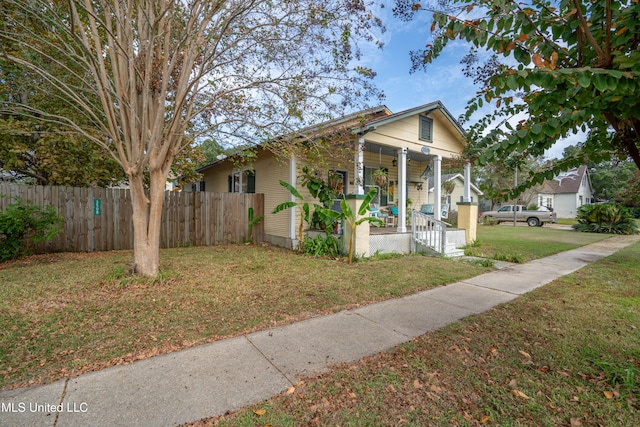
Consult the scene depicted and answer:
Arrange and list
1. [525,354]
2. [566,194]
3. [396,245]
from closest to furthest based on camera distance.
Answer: [525,354] < [396,245] < [566,194]

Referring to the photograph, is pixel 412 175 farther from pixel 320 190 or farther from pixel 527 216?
pixel 527 216

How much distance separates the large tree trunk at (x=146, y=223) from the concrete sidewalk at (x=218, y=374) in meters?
3.08

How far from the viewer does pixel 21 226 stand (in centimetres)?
633

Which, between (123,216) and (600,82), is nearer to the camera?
(600,82)

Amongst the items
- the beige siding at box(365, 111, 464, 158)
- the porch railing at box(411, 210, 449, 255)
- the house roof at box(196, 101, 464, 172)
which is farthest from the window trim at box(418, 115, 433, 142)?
the porch railing at box(411, 210, 449, 255)

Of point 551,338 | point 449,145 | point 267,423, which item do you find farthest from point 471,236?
point 267,423

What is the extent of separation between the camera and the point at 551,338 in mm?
3451

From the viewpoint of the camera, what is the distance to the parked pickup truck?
881 inches

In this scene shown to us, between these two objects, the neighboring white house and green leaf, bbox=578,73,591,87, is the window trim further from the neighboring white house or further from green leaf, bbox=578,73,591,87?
the neighboring white house

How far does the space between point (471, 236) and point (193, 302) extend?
1007 cm

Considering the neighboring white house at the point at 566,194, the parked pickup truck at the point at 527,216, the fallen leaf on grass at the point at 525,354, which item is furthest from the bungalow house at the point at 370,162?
the neighboring white house at the point at 566,194

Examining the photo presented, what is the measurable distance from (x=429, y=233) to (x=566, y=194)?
36907 mm

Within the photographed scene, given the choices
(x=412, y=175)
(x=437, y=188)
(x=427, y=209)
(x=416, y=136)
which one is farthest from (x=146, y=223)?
(x=412, y=175)

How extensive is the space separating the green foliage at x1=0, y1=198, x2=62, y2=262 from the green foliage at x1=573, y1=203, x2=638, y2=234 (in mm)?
25127
